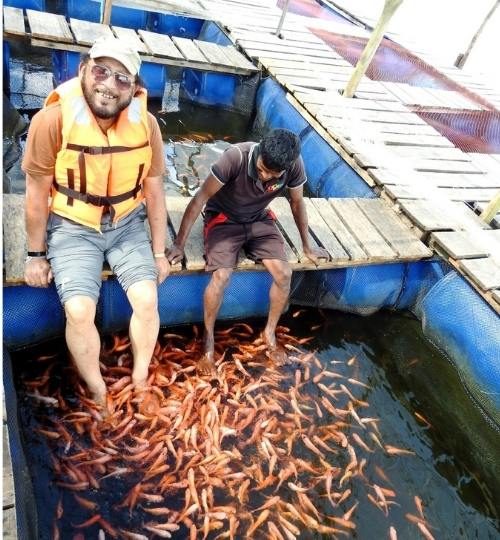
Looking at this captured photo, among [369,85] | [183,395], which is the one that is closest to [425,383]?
[183,395]

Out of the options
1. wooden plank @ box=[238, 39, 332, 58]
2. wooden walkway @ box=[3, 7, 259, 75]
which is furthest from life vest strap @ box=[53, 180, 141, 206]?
wooden plank @ box=[238, 39, 332, 58]

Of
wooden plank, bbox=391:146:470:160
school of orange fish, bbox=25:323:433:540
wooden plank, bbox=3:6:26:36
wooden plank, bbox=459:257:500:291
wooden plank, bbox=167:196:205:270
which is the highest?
wooden plank, bbox=391:146:470:160

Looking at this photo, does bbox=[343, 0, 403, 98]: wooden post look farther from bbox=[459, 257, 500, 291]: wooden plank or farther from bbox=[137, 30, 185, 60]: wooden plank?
bbox=[459, 257, 500, 291]: wooden plank

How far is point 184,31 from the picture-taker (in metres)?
11.9

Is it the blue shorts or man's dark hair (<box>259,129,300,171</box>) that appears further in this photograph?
man's dark hair (<box>259,129,300,171</box>)

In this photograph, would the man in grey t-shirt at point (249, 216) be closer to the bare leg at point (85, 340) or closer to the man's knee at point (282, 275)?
the man's knee at point (282, 275)

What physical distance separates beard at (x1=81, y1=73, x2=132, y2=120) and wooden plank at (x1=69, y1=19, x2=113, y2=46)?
17.4 feet

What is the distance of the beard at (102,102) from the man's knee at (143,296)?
1.30m

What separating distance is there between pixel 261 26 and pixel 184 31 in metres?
2.15

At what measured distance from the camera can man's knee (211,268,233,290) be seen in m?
4.29

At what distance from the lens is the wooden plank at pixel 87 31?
752cm

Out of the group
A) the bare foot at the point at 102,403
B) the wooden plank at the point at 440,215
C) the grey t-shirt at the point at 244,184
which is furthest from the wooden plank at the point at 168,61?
the bare foot at the point at 102,403

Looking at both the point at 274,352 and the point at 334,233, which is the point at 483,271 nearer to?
the point at 334,233

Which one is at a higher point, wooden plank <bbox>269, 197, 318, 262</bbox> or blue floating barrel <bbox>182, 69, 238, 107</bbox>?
wooden plank <bbox>269, 197, 318, 262</bbox>
